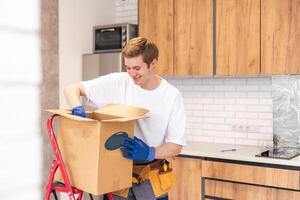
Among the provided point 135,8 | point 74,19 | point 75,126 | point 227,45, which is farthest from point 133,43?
point 135,8

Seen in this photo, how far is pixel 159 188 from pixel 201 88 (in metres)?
2.00

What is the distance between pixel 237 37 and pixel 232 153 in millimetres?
972

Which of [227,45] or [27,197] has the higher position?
[227,45]

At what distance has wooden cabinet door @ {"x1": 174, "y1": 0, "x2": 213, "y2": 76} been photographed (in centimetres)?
353

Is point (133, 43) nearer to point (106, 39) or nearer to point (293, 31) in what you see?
point (293, 31)

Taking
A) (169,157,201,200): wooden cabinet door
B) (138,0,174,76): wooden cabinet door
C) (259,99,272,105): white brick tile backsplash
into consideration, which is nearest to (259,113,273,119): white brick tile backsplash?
(259,99,272,105): white brick tile backsplash

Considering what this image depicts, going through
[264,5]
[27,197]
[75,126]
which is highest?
[264,5]

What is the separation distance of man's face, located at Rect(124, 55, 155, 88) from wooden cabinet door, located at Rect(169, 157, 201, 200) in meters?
1.44

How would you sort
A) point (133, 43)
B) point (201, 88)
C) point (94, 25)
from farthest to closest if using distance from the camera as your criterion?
point (94, 25) → point (201, 88) → point (133, 43)

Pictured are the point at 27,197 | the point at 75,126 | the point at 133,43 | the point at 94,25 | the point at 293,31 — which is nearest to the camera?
the point at 75,126

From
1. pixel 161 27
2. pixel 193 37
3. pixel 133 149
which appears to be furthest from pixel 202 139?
pixel 133 149

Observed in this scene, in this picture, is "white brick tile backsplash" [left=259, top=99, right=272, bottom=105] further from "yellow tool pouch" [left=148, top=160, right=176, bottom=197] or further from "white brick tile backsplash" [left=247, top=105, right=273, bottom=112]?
"yellow tool pouch" [left=148, top=160, right=176, bottom=197]

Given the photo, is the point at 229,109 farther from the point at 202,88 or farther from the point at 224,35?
the point at 224,35

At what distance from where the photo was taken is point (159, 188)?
2.15m
